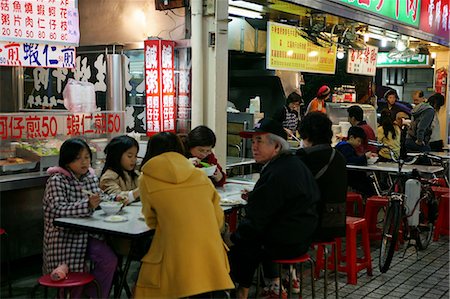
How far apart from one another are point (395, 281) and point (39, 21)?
16.2 feet

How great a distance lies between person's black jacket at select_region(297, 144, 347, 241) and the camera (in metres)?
4.88

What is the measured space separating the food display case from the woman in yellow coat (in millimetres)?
2358

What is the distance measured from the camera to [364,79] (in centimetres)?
1642

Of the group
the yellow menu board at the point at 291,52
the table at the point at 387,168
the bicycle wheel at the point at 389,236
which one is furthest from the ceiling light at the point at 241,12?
the bicycle wheel at the point at 389,236

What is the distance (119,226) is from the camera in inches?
161

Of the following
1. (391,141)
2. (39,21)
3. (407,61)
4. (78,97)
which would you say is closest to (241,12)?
(391,141)

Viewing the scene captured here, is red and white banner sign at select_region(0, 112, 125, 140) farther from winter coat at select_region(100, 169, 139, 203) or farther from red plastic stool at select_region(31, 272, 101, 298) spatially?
red plastic stool at select_region(31, 272, 101, 298)

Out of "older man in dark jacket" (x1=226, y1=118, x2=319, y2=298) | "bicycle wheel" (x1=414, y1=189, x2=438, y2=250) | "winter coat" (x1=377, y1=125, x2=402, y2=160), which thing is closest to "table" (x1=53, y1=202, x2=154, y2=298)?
"older man in dark jacket" (x1=226, y1=118, x2=319, y2=298)

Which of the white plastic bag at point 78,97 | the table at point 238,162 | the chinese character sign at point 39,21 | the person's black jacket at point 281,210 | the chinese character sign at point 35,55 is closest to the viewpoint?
the person's black jacket at point 281,210

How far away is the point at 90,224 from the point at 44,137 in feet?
7.08

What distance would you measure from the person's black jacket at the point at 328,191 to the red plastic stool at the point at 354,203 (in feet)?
8.15

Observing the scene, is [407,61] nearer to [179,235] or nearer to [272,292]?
[272,292]

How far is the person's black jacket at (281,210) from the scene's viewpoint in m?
4.14

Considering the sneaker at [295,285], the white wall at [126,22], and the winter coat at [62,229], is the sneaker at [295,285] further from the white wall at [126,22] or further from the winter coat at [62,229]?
the white wall at [126,22]
